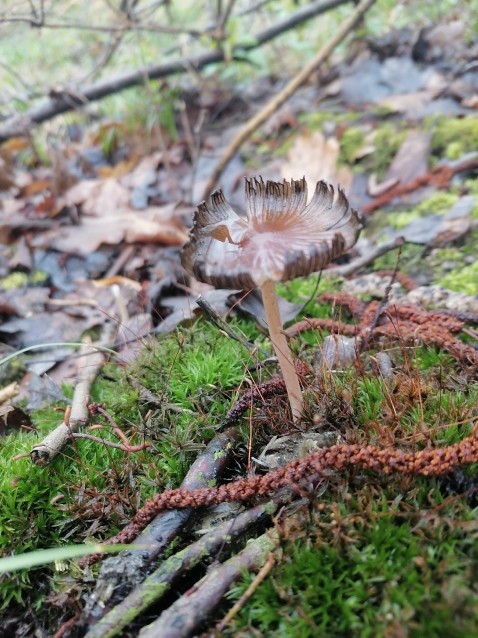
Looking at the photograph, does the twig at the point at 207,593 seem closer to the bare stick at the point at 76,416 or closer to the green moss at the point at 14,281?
the bare stick at the point at 76,416

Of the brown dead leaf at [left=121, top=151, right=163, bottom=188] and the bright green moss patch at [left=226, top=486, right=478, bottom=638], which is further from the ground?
the brown dead leaf at [left=121, top=151, right=163, bottom=188]

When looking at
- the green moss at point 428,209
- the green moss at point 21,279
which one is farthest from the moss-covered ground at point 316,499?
the green moss at point 21,279

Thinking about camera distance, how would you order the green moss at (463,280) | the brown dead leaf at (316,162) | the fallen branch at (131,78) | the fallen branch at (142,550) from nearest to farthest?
the fallen branch at (142,550) < the green moss at (463,280) < the brown dead leaf at (316,162) < the fallen branch at (131,78)

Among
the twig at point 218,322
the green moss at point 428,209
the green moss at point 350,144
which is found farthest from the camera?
Answer: the green moss at point 350,144

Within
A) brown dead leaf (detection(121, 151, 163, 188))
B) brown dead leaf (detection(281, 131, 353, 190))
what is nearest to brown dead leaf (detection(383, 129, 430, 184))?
brown dead leaf (detection(281, 131, 353, 190))

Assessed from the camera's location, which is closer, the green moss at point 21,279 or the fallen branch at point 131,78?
the green moss at point 21,279

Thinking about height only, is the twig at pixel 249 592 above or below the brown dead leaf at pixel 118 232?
below

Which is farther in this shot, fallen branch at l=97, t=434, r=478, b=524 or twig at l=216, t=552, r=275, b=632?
fallen branch at l=97, t=434, r=478, b=524

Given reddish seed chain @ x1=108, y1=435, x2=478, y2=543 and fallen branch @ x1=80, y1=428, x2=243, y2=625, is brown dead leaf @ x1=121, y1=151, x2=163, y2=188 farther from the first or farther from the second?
reddish seed chain @ x1=108, y1=435, x2=478, y2=543
